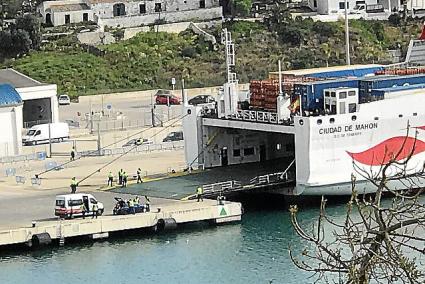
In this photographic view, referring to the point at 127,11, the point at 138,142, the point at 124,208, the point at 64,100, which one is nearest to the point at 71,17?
the point at 127,11

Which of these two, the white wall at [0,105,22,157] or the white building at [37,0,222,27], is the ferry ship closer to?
the white wall at [0,105,22,157]

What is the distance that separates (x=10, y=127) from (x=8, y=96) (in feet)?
3.59

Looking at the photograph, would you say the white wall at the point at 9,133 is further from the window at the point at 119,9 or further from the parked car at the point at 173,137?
the window at the point at 119,9

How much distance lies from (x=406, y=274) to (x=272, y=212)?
74.6 feet

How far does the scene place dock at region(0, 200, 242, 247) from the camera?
2483cm

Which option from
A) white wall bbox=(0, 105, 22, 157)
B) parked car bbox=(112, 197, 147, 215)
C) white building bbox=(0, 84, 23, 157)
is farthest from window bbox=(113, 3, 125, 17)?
parked car bbox=(112, 197, 147, 215)

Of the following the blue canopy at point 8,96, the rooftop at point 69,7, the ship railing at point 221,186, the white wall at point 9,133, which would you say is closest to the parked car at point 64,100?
the rooftop at point 69,7

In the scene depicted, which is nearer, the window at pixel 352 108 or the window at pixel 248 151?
the window at pixel 352 108

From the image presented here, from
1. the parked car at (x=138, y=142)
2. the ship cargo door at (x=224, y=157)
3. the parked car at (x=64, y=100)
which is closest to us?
the ship cargo door at (x=224, y=157)

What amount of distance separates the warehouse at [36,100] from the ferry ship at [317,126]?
10.6 metres

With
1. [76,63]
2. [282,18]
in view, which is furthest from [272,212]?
[282,18]

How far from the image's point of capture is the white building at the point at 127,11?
192 ft

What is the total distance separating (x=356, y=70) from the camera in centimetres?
3450

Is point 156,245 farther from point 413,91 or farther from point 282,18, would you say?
point 282,18
